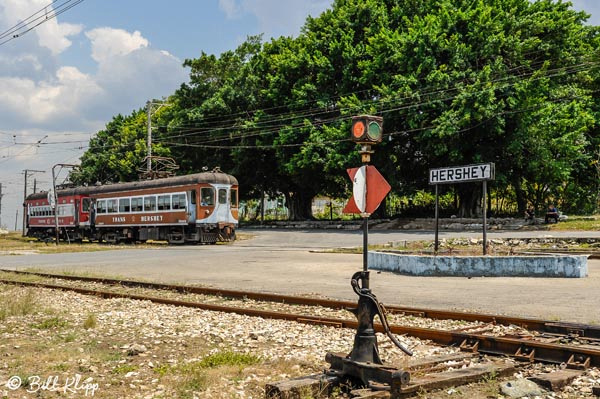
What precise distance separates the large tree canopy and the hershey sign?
15.3 metres

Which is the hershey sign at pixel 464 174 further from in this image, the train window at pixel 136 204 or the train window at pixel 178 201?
the train window at pixel 136 204

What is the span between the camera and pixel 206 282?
1545 cm

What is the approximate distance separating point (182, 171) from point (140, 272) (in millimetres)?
33862

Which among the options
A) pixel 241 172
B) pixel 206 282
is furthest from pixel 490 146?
pixel 206 282

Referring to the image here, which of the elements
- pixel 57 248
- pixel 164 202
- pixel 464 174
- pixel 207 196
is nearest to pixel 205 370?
pixel 464 174

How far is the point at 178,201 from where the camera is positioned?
108 ft

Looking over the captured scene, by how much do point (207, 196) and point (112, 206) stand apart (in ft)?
30.0

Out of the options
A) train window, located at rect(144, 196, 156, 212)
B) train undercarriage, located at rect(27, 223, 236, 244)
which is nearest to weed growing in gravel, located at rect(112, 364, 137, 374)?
train undercarriage, located at rect(27, 223, 236, 244)

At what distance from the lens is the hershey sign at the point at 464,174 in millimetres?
15438

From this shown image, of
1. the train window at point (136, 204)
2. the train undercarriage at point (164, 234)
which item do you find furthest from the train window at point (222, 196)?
the train window at point (136, 204)

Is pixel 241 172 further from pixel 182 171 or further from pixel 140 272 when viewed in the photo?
pixel 140 272

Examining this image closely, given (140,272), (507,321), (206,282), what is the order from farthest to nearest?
(140,272)
(206,282)
(507,321)

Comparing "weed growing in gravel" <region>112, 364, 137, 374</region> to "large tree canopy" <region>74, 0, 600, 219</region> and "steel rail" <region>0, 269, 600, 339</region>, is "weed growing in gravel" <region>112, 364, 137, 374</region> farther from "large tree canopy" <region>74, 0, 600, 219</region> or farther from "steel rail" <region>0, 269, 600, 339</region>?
"large tree canopy" <region>74, 0, 600, 219</region>

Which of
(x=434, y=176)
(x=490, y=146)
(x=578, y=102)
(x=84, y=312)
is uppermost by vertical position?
(x=578, y=102)
